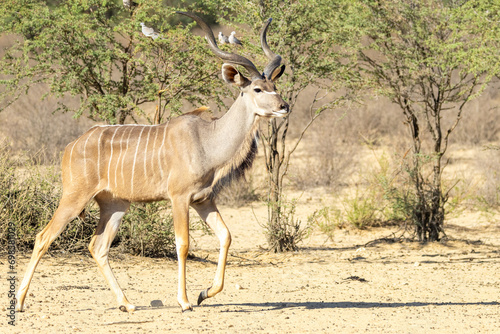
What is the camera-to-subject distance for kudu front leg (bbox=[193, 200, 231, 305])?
215 inches

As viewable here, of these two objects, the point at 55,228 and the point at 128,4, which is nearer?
the point at 55,228

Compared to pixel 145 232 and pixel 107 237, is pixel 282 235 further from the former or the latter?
pixel 107 237

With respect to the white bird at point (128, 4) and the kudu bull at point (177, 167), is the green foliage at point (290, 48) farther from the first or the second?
the kudu bull at point (177, 167)

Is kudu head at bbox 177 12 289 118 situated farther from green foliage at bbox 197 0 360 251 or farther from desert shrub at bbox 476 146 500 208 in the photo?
desert shrub at bbox 476 146 500 208

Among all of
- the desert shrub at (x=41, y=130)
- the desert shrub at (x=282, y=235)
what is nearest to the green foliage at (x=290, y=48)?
the desert shrub at (x=282, y=235)

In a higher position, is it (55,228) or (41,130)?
(41,130)

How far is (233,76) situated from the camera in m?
5.65

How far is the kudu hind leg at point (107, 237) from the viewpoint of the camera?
5.65 metres

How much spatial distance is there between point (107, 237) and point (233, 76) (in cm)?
170

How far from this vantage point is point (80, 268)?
23.6 ft

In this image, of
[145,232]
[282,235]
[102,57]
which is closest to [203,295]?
[145,232]

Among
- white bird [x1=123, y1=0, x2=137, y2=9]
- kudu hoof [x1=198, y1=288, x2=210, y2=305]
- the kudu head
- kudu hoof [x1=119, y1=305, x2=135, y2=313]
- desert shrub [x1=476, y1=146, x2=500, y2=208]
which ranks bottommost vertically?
kudu hoof [x1=119, y1=305, x2=135, y2=313]

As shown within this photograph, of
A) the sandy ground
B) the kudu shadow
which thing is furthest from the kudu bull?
the kudu shadow

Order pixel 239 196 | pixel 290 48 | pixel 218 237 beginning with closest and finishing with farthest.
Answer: pixel 218 237 → pixel 290 48 → pixel 239 196
